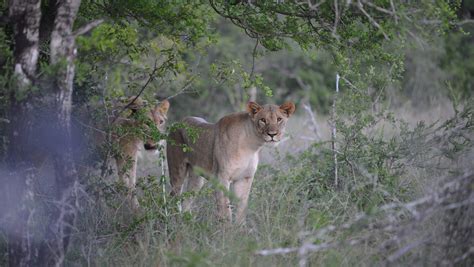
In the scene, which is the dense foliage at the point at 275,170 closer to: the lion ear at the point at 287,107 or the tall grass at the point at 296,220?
the tall grass at the point at 296,220

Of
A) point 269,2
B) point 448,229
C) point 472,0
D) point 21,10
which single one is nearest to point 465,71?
point 472,0

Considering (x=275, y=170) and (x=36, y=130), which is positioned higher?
(x=36, y=130)

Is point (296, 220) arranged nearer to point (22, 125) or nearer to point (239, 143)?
point (239, 143)

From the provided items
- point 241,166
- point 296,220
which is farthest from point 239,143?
point 296,220

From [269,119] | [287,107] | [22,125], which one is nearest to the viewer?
[22,125]

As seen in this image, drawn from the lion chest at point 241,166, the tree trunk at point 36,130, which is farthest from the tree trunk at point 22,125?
the lion chest at point 241,166

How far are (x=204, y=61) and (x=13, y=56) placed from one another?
34.8 ft

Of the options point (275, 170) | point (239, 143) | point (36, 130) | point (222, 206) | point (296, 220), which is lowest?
point (275, 170)

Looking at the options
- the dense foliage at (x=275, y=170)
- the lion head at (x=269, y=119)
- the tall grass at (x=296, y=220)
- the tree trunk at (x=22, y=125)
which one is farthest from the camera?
the lion head at (x=269, y=119)

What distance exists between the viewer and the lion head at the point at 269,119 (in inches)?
274

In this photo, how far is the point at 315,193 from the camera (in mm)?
7074

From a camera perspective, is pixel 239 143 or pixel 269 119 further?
pixel 239 143

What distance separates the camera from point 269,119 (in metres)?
7.01

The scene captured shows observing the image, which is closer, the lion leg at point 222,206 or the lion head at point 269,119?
the lion leg at point 222,206
